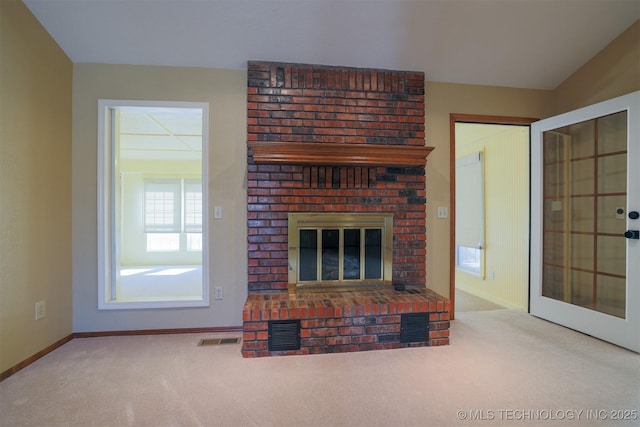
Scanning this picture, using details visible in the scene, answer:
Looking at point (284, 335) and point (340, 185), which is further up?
point (340, 185)

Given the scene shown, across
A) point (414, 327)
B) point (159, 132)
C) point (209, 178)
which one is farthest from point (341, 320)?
point (159, 132)

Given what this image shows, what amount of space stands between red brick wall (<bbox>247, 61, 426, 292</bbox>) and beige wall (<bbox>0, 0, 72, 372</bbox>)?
147 cm

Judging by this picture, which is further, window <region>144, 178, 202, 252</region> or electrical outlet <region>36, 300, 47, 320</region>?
window <region>144, 178, 202, 252</region>

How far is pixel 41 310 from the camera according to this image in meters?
2.15

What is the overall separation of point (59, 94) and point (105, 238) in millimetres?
1194

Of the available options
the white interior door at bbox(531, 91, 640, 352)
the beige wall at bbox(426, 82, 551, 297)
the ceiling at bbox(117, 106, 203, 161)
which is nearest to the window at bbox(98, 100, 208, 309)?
the ceiling at bbox(117, 106, 203, 161)

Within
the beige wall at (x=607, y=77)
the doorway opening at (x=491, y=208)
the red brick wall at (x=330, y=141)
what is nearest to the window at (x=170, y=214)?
the red brick wall at (x=330, y=141)

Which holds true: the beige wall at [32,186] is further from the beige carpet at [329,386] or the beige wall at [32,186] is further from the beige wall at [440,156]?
the beige wall at [440,156]

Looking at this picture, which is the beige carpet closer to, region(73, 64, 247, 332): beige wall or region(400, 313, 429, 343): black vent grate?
region(400, 313, 429, 343): black vent grate

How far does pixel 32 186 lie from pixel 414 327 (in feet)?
9.85

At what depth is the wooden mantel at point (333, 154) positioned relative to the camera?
230 centimetres

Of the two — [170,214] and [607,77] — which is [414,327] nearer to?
[607,77]

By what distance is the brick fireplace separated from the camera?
2270 millimetres

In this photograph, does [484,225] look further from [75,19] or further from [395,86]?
[75,19]
